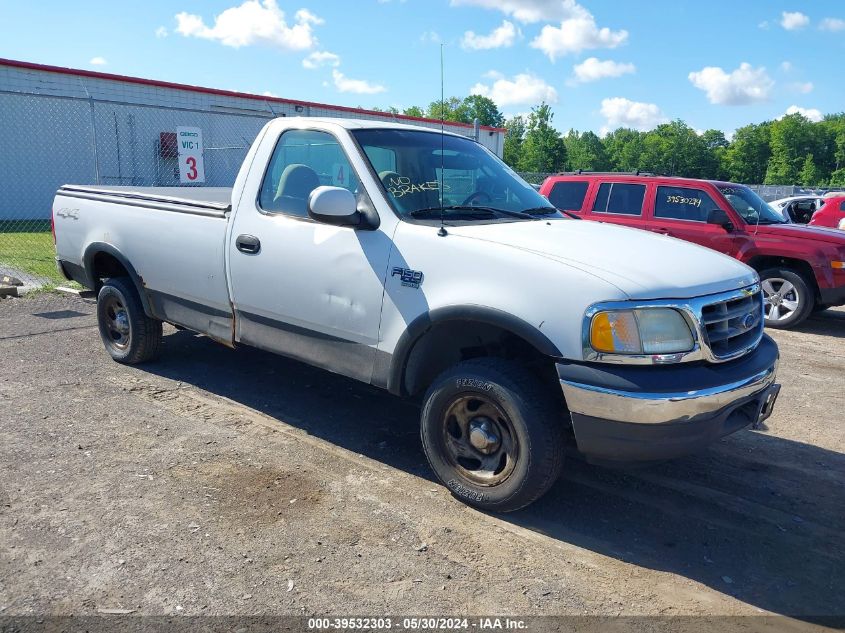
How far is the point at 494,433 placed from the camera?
350 centimetres

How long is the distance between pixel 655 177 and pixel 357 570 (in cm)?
796

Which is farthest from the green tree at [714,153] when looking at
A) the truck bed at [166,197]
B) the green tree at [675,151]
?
the truck bed at [166,197]

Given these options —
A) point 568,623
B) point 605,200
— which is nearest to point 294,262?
point 568,623

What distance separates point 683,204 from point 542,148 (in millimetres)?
58456

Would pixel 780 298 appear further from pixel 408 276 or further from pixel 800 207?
pixel 800 207

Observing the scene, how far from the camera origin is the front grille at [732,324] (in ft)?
10.6

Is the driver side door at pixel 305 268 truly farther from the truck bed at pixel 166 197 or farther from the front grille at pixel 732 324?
the front grille at pixel 732 324

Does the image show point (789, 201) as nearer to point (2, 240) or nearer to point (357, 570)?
Result: point (357, 570)

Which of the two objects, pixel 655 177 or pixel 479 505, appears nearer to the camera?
pixel 479 505

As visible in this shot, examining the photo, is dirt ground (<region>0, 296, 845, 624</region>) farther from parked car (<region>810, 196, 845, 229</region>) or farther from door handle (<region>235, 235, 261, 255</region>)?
parked car (<region>810, 196, 845, 229</region>)

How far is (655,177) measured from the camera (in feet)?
31.0

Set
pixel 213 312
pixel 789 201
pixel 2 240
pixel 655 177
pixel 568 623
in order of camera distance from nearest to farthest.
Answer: pixel 568 623 < pixel 213 312 < pixel 655 177 < pixel 2 240 < pixel 789 201

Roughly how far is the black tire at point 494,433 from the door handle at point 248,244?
1.52 m

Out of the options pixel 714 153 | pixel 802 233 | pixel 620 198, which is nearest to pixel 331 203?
pixel 620 198
